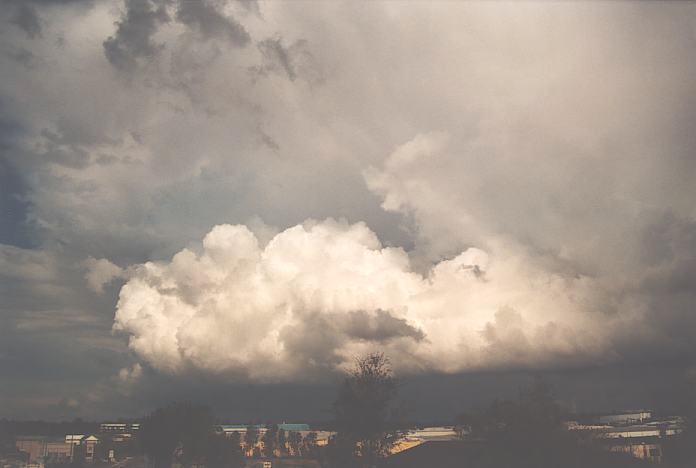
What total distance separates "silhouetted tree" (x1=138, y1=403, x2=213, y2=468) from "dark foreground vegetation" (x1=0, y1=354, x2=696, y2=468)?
0.15 meters

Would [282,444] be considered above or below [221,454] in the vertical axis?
below

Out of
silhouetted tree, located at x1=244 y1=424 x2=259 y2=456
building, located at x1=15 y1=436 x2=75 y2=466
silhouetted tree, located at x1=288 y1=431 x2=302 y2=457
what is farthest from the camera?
silhouetted tree, located at x1=244 y1=424 x2=259 y2=456

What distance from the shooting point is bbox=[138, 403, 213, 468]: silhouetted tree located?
328ft

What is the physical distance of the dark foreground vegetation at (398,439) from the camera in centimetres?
6303

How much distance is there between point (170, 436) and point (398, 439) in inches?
1646

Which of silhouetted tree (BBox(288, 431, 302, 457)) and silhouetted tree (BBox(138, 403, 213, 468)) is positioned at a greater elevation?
silhouetted tree (BBox(138, 403, 213, 468))

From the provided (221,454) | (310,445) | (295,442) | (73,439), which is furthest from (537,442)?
(73,439)

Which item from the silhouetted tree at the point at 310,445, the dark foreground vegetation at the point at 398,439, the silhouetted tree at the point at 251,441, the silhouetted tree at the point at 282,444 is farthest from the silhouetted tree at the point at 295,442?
the dark foreground vegetation at the point at 398,439

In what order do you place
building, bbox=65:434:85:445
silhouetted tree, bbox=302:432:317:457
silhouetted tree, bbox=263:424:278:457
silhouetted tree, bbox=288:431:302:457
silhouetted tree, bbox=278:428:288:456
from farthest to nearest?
silhouetted tree, bbox=263:424:278:457 → silhouetted tree, bbox=278:428:288:456 → silhouetted tree, bbox=288:431:302:457 → building, bbox=65:434:85:445 → silhouetted tree, bbox=302:432:317:457

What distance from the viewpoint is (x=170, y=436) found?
3967 inches

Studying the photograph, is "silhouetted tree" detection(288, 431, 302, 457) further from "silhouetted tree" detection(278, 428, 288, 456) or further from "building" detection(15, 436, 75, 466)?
"building" detection(15, 436, 75, 466)

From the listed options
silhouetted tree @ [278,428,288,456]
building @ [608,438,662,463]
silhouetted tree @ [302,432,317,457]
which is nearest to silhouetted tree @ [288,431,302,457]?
silhouetted tree @ [278,428,288,456]

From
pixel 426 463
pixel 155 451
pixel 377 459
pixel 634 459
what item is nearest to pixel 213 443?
pixel 155 451

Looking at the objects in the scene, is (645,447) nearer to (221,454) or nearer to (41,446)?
(221,454)
